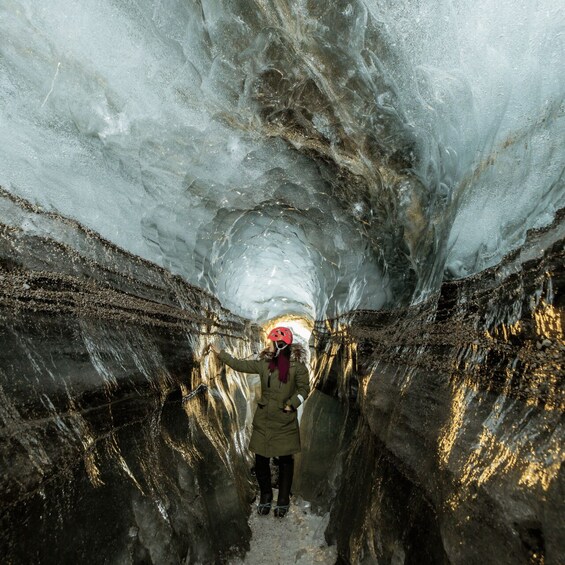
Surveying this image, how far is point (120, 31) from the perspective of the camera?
372 cm

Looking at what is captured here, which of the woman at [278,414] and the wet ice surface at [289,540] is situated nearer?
the wet ice surface at [289,540]

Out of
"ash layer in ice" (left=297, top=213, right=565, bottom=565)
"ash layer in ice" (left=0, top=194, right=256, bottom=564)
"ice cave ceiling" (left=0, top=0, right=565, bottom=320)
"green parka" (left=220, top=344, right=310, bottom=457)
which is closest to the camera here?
"ash layer in ice" (left=297, top=213, right=565, bottom=565)

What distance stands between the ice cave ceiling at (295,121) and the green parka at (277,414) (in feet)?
5.90

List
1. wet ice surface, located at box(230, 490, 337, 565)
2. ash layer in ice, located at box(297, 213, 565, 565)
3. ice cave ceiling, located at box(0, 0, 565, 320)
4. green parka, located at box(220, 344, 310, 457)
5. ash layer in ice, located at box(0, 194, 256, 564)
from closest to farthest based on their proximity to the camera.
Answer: ash layer in ice, located at box(297, 213, 565, 565), ash layer in ice, located at box(0, 194, 256, 564), ice cave ceiling, located at box(0, 0, 565, 320), wet ice surface, located at box(230, 490, 337, 565), green parka, located at box(220, 344, 310, 457)

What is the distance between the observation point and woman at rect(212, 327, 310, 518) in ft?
16.0

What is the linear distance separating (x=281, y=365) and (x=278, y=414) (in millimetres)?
586

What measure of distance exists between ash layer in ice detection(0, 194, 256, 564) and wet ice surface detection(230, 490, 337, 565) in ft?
0.78

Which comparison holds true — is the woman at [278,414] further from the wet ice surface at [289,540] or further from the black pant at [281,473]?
the wet ice surface at [289,540]

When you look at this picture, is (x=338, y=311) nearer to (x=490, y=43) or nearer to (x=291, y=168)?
(x=291, y=168)

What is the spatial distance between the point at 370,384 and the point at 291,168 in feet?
Answer: 10.8

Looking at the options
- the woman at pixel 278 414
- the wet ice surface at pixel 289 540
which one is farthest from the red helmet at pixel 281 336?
the wet ice surface at pixel 289 540

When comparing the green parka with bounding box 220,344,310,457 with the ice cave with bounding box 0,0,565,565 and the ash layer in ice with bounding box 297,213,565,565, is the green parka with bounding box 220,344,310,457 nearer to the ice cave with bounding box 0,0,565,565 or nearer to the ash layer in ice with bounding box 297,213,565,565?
the ice cave with bounding box 0,0,565,565

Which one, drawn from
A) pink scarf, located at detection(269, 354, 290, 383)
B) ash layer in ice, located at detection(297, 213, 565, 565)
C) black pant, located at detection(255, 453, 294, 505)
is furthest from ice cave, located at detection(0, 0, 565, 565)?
pink scarf, located at detection(269, 354, 290, 383)

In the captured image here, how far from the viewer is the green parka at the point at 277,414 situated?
4.85 meters
